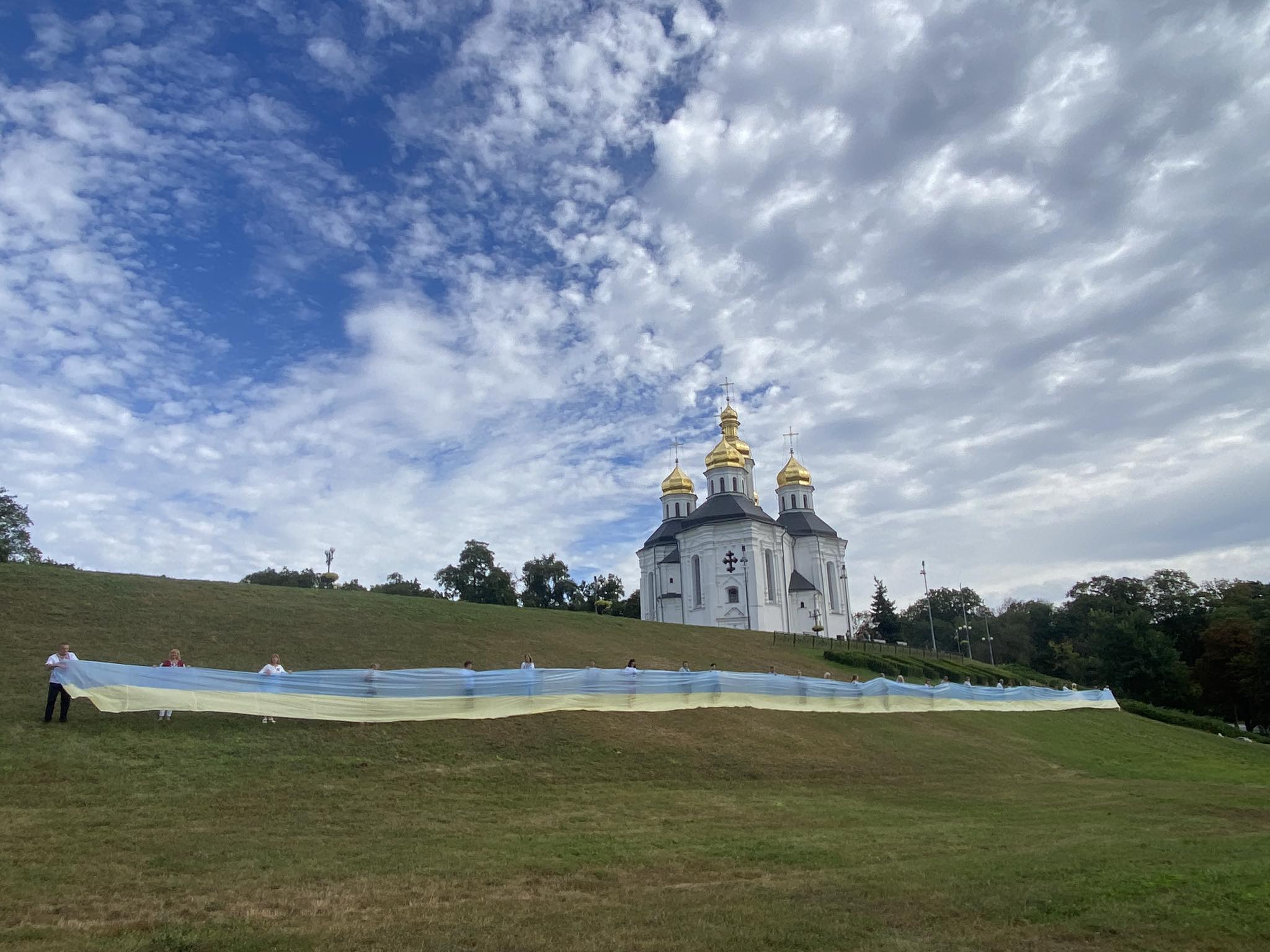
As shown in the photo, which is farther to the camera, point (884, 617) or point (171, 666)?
point (884, 617)

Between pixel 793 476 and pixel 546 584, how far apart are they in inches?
1039

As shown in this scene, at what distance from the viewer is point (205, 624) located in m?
27.1

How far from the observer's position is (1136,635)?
5406 cm

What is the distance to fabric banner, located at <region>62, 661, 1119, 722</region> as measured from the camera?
16.3m

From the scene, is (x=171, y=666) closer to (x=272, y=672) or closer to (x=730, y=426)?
(x=272, y=672)

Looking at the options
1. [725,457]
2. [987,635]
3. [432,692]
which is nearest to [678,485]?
[725,457]

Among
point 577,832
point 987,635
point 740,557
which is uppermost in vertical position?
point 740,557

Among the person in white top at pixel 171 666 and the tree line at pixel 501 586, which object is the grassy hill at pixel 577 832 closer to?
the person in white top at pixel 171 666

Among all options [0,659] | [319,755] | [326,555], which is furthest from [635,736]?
[326,555]

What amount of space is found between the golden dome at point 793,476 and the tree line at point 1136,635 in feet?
50.5

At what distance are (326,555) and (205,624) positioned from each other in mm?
29177

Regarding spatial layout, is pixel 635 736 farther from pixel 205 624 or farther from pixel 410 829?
pixel 205 624

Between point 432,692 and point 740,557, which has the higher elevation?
point 740,557

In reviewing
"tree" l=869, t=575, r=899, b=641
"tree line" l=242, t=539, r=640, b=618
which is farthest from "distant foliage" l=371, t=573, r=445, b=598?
"tree" l=869, t=575, r=899, b=641
